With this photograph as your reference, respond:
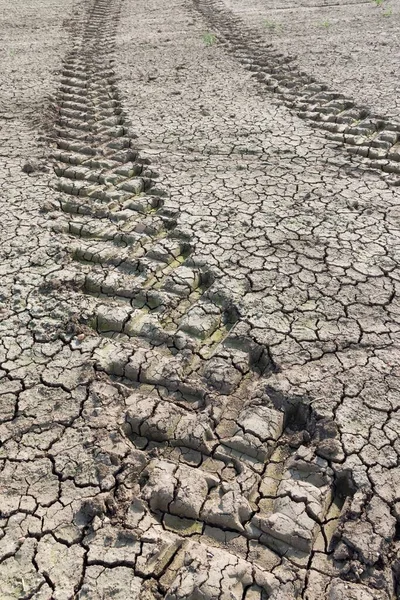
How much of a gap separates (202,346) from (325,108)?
3869mm

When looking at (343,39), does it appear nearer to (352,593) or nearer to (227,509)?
(227,509)

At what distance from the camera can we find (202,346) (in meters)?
2.80

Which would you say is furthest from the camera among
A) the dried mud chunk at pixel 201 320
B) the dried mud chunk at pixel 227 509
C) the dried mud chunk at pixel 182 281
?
the dried mud chunk at pixel 182 281

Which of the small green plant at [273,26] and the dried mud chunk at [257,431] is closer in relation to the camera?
Answer: the dried mud chunk at [257,431]

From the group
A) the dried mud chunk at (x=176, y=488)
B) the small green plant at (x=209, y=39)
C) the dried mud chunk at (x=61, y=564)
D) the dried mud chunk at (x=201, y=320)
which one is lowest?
the dried mud chunk at (x=61, y=564)

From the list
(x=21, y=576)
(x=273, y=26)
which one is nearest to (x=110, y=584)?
(x=21, y=576)

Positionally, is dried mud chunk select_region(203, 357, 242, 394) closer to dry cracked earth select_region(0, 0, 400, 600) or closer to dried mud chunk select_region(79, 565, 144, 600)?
dry cracked earth select_region(0, 0, 400, 600)

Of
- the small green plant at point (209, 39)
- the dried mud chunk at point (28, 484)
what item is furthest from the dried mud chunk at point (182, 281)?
the small green plant at point (209, 39)

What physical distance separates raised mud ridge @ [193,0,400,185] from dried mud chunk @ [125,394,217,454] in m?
2.95

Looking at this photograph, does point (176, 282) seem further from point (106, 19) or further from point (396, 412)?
point (106, 19)

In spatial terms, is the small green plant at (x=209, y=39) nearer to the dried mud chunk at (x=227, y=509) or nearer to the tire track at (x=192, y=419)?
the tire track at (x=192, y=419)

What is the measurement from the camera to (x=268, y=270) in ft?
10.8

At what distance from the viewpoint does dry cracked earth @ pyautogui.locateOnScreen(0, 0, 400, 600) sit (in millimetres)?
1886

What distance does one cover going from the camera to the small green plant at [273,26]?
8516mm
